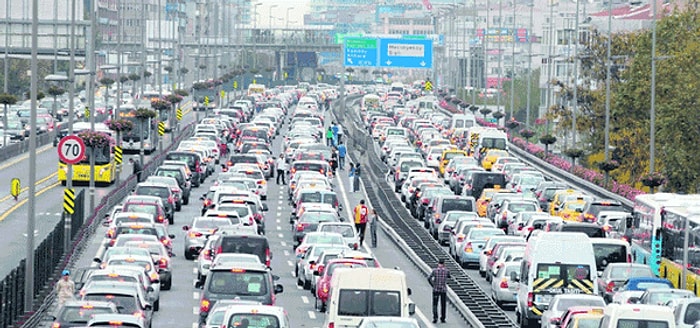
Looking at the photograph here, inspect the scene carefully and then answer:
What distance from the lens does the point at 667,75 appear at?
84375 millimetres

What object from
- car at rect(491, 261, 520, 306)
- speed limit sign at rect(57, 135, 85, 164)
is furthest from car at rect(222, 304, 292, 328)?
speed limit sign at rect(57, 135, 85, 164)

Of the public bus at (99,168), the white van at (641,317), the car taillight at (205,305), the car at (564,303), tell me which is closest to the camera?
the white van at (641,317)

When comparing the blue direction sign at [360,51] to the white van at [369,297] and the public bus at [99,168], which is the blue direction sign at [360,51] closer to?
the public bus at [99,168]

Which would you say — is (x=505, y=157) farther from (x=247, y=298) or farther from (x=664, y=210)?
(x=247, y=298)

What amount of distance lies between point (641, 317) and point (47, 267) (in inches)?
780

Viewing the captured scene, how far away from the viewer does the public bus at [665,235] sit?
43.2 meters

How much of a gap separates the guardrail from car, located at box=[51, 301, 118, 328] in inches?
398

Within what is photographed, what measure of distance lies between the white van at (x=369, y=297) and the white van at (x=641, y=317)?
16.5 feet

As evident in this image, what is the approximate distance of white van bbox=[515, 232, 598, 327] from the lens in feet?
129

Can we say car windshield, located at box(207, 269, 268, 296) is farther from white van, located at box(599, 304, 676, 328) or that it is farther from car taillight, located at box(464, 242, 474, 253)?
car taillight, located at box(464, 242, 474, 253)

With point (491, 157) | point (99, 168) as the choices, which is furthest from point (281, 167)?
point (491, 157)

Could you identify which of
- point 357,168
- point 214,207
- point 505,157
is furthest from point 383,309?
point 505,157

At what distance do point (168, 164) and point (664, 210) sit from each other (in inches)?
1198

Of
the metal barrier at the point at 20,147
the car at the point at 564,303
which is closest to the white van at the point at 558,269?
the car at the point at 564,303
